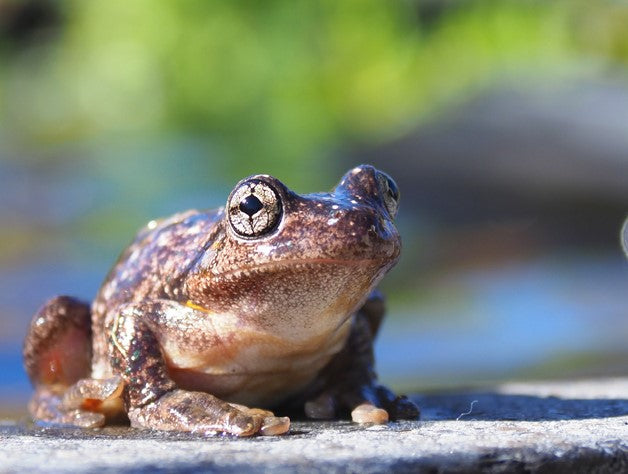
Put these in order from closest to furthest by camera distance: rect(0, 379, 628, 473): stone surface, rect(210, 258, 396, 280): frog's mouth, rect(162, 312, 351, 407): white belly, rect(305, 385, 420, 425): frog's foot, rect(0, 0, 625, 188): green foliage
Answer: rect(0, 379, 628, 473): stone surface → rect(210, 258, 396, 280): frog's mouth → rect(162, 312, 351, 407): white belly → rect(305, 385, 420, 425): frog's foot → rect(0, 0, 625, 188): green foliage

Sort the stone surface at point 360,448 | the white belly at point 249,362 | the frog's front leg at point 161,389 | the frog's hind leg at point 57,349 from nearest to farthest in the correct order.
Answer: the stone surface at point 360,448
the frog's front leg at point 161,389
the white belly at point 249,362
the frog's hind leg at point 57,349

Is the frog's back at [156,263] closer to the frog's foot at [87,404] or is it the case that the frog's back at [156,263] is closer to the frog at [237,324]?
the frog at [237,324]

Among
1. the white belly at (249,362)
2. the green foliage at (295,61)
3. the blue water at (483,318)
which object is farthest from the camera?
the green foliage at (295,61)

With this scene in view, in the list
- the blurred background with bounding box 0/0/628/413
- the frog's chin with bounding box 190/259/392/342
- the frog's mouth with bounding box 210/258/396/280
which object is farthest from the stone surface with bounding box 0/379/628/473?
the blurred background with bounding box 0/0/628/413

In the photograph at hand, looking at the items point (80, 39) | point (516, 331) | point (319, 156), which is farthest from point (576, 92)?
point (80, 39)

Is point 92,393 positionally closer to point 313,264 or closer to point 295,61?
point 313,264

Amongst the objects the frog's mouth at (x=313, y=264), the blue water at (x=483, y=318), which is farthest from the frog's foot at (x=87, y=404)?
the blue water at (x=483, y=318)

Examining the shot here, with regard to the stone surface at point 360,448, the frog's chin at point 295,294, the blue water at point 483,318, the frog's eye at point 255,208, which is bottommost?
the stone surface at point 360,448

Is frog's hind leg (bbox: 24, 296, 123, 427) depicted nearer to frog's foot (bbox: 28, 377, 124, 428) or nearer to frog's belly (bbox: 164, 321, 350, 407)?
frog's foot (bbox: 28, 377, 124, 428)

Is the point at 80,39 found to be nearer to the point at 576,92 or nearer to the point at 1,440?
the point at 576,92
